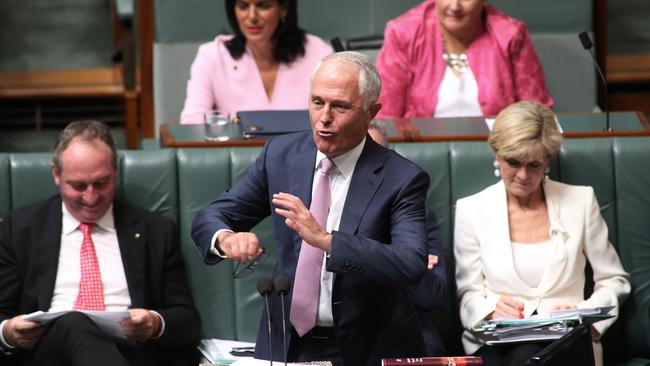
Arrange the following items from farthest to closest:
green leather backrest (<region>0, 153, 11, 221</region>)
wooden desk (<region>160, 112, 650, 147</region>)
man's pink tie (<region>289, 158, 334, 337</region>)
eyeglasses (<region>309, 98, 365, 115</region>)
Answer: wooden desk (<region>160, 112, 650, 147</region>) < green leather backrest (<region>0, 153, 11, 221</region>) < man's pink tie (<region>289, 158, 334, 337</region>) < eyeglasses (<region>309, 98, 365, 115</region>)

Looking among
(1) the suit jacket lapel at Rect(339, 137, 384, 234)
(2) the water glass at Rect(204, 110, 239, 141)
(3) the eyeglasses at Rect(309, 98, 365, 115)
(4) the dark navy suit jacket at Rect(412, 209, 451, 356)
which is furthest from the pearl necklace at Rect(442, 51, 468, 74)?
(3) the eyeglasses at Rect(309, 98, 365, 115)

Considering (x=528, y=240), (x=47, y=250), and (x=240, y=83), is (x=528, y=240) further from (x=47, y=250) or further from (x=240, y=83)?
(x=240, y=83)

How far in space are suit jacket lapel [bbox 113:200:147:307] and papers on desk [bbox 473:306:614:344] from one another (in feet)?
3.02

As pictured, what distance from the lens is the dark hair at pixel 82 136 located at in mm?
3299

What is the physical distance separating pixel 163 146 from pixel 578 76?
6.47 ft

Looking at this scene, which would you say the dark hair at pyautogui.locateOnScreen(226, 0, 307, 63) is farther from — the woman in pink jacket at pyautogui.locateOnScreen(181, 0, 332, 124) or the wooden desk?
the wooden desk

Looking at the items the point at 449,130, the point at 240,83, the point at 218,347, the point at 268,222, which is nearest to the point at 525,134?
the point at 449,130

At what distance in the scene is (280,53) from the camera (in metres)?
4.45

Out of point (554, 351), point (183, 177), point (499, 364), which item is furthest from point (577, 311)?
point (183, 177)

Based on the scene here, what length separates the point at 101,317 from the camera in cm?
310

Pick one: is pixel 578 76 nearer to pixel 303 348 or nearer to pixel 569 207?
pixel 569 207

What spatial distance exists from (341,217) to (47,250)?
1016 millimetres

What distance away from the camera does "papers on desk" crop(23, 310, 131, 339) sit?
3.09 m

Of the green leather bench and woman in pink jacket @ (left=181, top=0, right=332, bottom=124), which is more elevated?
woman in pink jacket @ (left=181, top=0, right=332, bottom=124)
